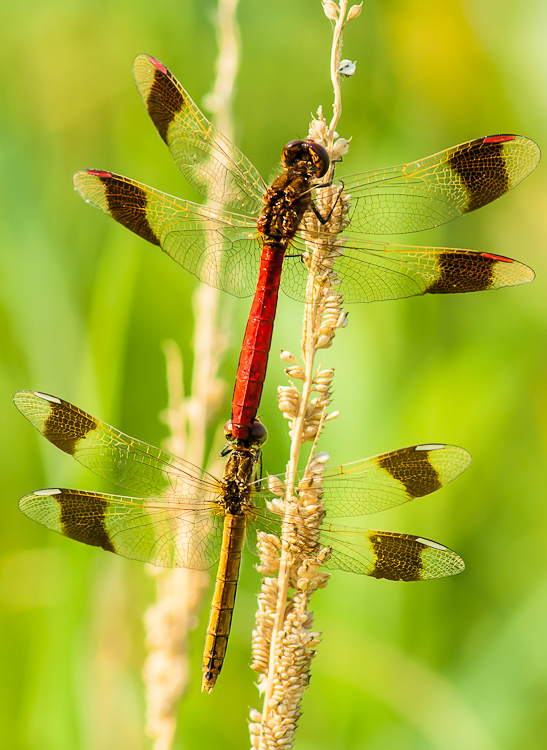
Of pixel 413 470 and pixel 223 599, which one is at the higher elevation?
pixel 413 470

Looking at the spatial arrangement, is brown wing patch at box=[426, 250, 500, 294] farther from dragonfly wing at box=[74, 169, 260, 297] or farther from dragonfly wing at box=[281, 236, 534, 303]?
dragonfly wing at box=[74, 169, 260, 297]

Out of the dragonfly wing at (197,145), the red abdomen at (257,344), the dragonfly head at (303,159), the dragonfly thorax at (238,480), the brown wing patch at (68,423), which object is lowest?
the dragonfly thorax at (238,480)

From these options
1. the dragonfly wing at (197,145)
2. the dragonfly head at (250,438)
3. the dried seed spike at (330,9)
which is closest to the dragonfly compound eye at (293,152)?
the dragonfly wing at (197,145)

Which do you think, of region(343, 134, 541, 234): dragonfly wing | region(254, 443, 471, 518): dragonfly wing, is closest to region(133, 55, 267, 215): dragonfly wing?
region(343, 134, 541, 234): dragonfly wing

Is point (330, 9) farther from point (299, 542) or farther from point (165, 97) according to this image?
point (299, 542)

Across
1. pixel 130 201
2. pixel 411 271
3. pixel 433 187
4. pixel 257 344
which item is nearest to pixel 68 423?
pixel 257 344

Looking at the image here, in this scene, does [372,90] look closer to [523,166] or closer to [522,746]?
[523,166]

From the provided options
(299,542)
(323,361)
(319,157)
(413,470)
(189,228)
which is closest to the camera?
(299,542)

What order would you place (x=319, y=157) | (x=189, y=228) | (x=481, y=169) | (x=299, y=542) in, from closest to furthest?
1. (x=299, y=542)
2. (x=319, y=157)
3. (x=481, y=169)
4. (x=189, y=228)

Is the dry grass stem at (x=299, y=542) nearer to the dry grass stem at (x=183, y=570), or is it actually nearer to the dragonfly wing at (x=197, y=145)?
the dry grass stem at (x=183, y=570)
